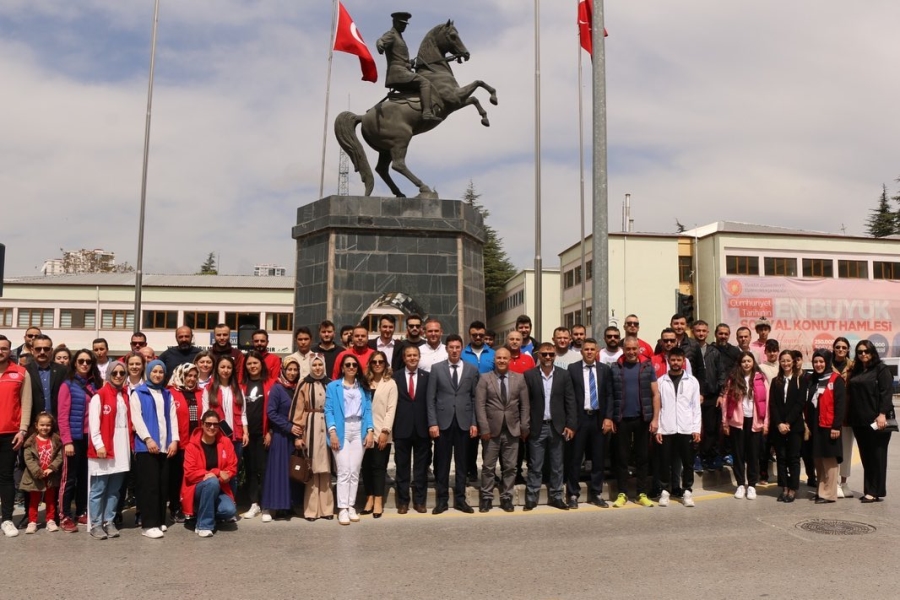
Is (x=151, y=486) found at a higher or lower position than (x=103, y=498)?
higher

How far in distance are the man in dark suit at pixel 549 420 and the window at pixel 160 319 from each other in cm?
4178

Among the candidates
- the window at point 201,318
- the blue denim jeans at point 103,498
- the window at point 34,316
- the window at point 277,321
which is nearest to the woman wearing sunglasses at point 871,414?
the blue denim jeans at point 103,498

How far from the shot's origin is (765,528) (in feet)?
23.9

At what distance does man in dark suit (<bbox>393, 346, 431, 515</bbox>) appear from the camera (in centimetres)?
810

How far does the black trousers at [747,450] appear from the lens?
8984 mm

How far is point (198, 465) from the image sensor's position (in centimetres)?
728

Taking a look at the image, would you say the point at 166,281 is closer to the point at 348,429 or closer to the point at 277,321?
the point at 277,321

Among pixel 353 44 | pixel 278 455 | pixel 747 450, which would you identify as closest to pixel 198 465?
pixel 278 455

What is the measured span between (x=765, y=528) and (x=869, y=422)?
93.9 inches

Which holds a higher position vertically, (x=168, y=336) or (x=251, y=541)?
(x=168, y=336)

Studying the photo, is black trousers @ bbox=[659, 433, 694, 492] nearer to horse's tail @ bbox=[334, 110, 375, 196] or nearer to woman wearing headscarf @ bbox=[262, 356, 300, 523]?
woman wearing headscarf @ bbox=[262, 356, 300, 523]

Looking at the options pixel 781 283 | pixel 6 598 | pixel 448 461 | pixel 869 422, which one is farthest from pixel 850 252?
pixel 6 598

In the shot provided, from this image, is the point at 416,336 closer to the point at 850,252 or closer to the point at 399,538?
the point at 399,538

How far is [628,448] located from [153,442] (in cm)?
497
